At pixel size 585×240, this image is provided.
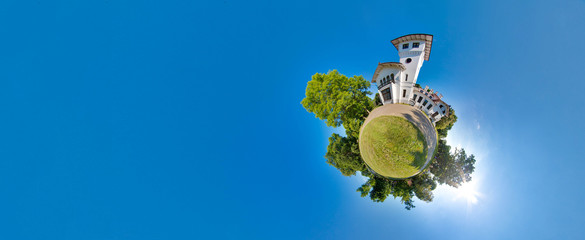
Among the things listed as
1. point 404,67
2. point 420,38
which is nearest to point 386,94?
point 404,67

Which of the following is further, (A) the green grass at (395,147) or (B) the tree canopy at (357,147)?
(B) the tree canopy at (357,147)

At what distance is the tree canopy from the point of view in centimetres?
2053

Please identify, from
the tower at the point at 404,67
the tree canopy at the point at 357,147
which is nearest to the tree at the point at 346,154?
the tree canopy at the point at 357,147

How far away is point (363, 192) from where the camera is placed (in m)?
21.7

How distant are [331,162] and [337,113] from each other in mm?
6295

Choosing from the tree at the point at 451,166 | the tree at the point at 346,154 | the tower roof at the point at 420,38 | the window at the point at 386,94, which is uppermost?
the tower roof at the point at 420,38

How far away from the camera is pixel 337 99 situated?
2080cm

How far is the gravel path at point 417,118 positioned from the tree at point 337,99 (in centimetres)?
171

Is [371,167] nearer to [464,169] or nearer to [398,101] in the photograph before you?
[398,101]

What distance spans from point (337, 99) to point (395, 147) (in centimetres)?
717

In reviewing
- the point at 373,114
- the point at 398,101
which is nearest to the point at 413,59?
the point at 398,101

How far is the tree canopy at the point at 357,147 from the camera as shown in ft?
67.4

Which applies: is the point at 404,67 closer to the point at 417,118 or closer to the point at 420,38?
the point at 420,38

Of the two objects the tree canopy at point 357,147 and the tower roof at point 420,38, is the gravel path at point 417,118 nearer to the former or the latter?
the tree canopy at point 357,147
